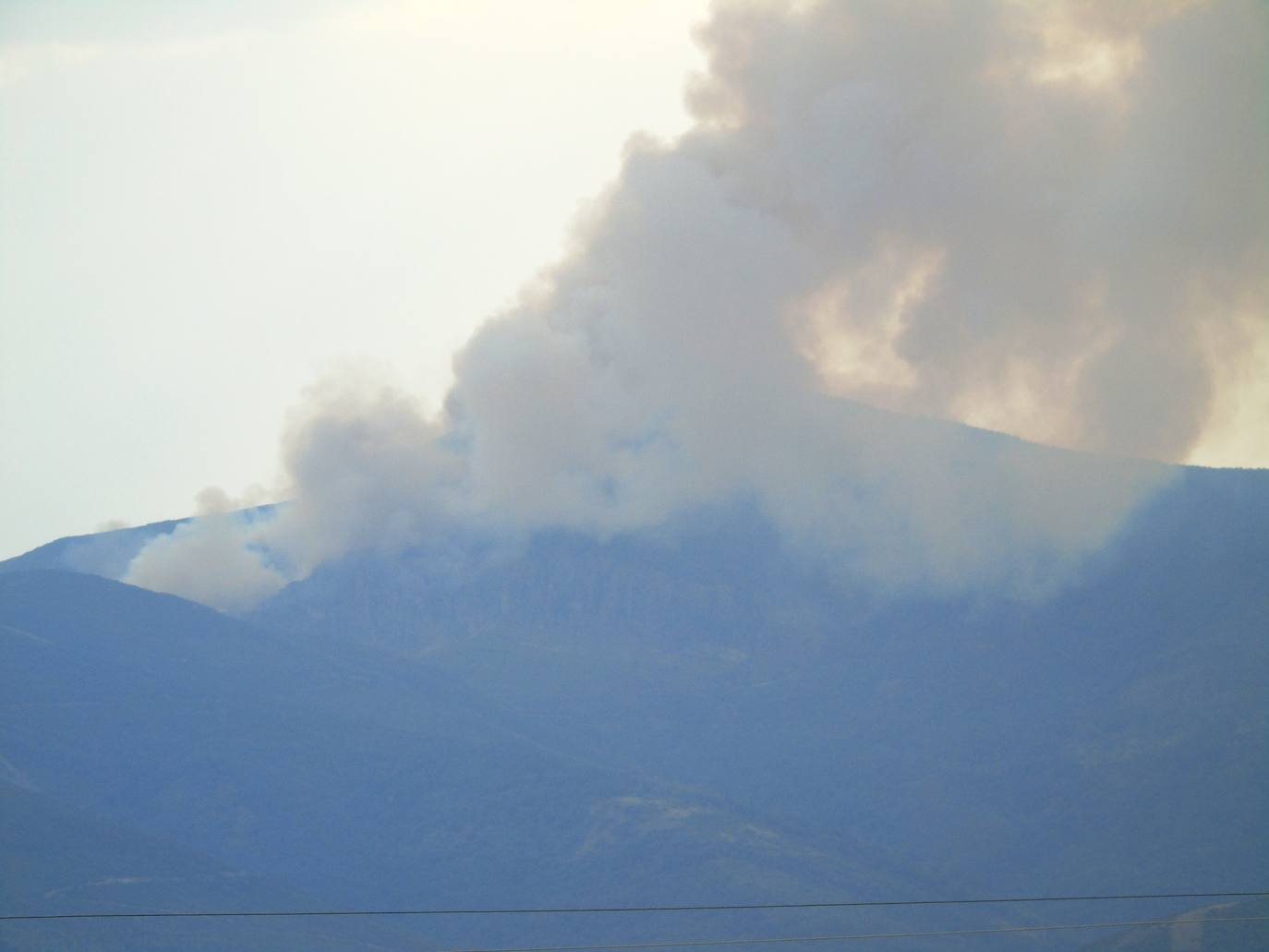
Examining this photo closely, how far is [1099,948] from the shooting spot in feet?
457

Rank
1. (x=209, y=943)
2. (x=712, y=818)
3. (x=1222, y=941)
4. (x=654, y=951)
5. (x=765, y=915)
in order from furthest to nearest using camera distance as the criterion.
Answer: (x=712, y=818) < (x=765, y=915) < (x=654, y=951) < (x=209, y=943) < (x=1222, y=941)

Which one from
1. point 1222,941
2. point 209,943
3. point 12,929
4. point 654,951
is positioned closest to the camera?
point 1222,941

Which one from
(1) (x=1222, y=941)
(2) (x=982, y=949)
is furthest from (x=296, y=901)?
(1) (x=1222, y=941)

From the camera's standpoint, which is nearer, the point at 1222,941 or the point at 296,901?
the point at 1222,941

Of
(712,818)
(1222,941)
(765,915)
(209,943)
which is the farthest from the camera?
(712,818)

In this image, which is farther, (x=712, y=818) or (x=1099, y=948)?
(x=712, y=818)

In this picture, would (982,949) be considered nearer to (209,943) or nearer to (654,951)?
(654,951)

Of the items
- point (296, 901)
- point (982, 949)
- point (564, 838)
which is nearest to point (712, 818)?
point (564, 838)

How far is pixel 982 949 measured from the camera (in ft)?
584

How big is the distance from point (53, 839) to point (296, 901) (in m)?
27.0

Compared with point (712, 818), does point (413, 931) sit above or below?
below

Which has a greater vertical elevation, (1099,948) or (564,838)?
(564,838)

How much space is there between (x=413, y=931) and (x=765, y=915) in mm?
34695

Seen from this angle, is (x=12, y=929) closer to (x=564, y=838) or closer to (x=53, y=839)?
(x=53, y=839)
